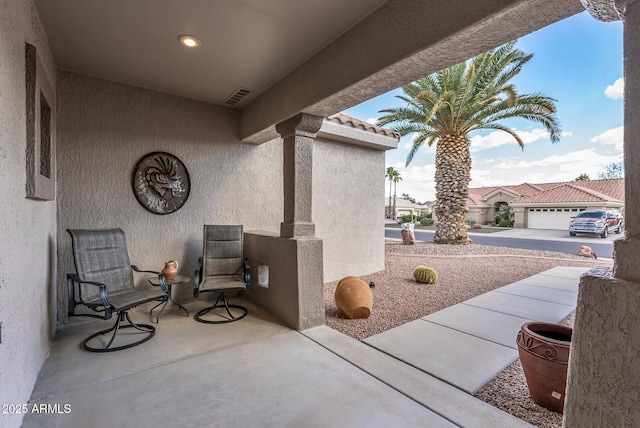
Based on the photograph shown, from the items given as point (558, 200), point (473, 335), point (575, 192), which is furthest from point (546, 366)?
point (575, 192)

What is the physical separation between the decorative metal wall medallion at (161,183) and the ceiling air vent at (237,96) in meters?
1.13

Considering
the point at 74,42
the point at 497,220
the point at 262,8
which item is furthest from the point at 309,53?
the point at 497,220

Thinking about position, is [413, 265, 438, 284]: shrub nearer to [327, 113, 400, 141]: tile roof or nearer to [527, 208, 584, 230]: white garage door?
[327, 113, 400, 141]: tile roof

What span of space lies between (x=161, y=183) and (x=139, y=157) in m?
0.42

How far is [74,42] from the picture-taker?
9.00ft

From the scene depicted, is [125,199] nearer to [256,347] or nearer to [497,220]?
[256,347]

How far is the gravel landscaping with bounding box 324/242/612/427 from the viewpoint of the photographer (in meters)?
2.11

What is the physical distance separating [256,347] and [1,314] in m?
1.89

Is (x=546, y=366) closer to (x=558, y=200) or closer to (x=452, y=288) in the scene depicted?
(x=452, y=288)

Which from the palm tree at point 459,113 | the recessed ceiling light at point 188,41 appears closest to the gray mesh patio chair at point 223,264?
the recessed ceiling light at point 188,41

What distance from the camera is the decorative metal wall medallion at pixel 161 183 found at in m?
3.74

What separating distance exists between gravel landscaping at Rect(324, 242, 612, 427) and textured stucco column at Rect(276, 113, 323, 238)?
1.30 meters

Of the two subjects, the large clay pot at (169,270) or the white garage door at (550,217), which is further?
the white garage door at (550,217)

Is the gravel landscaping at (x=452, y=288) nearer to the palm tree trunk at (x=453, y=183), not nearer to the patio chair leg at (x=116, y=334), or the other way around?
the palm tree trunk at (x=453, y=183)
